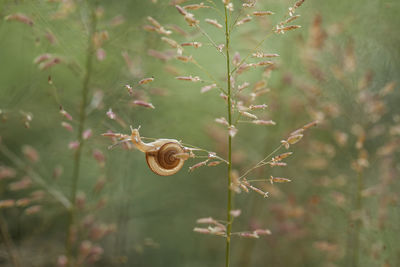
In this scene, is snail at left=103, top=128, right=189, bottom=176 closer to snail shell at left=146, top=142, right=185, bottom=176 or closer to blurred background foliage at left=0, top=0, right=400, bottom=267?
snail shell at left=146, top=142, right=185, bottom=176

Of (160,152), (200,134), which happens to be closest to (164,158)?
(160,152)

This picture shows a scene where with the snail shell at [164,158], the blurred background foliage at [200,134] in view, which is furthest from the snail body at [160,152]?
the blurred background foliage at [200,134]

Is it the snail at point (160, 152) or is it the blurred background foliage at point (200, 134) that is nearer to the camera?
the snail at point (160, 152)

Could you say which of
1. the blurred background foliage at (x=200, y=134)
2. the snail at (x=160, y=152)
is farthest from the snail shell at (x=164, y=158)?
the blurred background foliage at (x=200, y=134)

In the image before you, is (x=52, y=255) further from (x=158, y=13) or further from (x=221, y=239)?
(x=221, y=239)

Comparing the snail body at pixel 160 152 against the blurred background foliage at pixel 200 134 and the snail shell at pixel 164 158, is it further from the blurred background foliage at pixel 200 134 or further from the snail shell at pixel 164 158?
the blurred background foliage at pixel 200 134

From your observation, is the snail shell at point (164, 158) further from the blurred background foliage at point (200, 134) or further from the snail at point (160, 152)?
the blurred background foliage at point (200, 134)
